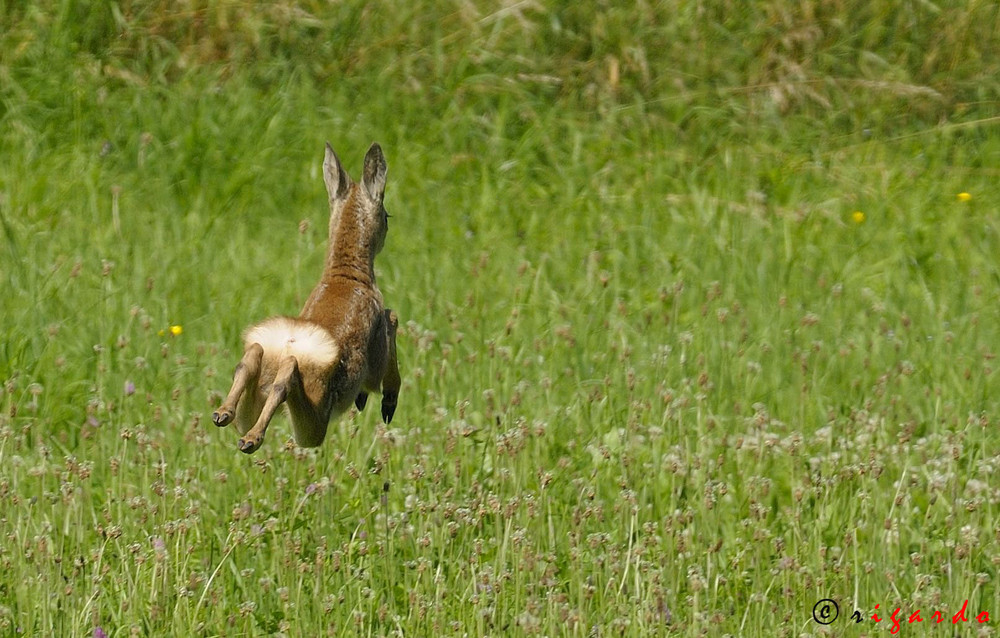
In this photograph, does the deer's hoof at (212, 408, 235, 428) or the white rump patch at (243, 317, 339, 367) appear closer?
the deer's hoof at (212, 408, 235, 428)

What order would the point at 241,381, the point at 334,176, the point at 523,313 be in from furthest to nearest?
the point at 523,313 → the point at 334,176 → the point at 241,381

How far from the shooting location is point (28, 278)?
607 centimetres

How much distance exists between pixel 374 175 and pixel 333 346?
0.41m

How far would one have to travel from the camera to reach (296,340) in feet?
7.32

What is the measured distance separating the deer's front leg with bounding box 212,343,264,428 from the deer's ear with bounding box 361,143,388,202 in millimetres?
393

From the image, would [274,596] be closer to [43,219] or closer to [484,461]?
[484,461]

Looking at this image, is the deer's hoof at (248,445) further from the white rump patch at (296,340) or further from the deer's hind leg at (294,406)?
the white rump patch at (296,340)

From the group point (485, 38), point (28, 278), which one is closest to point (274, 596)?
point (28, 278)

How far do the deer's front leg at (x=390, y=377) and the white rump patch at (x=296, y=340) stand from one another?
0.23m

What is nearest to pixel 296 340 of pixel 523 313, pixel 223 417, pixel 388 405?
pixel 223 417


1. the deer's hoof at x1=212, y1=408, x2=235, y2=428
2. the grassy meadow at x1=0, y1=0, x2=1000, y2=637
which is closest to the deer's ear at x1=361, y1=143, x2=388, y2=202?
the deer's hoof at x1=212, y1=408, x2=235, y2=428

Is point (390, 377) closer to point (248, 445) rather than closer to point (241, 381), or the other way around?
point (241, 381)

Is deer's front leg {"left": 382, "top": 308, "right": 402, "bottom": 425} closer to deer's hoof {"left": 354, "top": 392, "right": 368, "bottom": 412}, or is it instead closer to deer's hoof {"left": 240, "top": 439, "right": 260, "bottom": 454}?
deer's hoof {"left": 354, "top": 392, "right": 368, "bottom": 412}

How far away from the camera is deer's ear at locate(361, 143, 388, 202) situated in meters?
2.52
